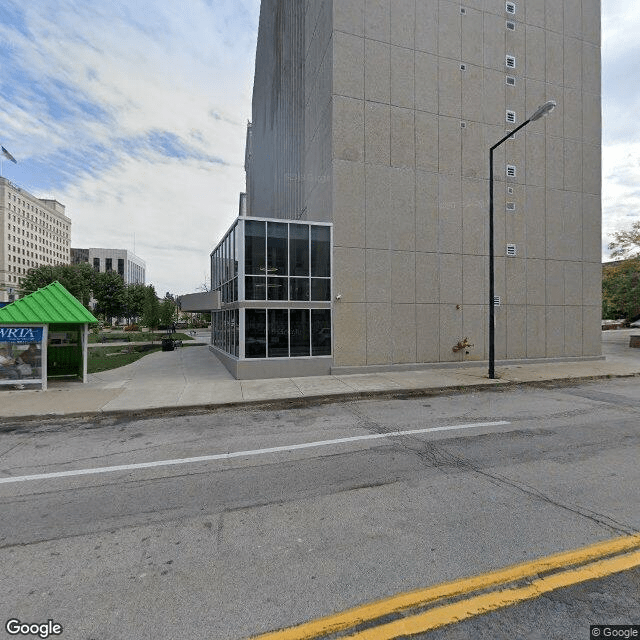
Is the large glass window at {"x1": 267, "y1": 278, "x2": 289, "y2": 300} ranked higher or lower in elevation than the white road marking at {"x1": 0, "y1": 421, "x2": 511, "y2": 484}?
higher

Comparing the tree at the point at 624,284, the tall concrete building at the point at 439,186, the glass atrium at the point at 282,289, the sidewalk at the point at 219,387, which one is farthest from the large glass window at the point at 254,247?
the tree at the point at 624,284

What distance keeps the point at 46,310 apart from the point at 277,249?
7722 millimetres

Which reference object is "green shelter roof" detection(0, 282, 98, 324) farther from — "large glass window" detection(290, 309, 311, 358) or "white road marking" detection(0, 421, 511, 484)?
"white road marking" detection(0, 421, 511, 484)

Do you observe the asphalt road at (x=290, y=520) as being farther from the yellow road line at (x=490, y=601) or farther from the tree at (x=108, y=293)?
the tree at (x=108, y=293)

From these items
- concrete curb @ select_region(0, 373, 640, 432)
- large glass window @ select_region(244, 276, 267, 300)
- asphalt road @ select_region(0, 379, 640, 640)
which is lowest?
concrete curb @ select_region(0, 373, 640, 432)

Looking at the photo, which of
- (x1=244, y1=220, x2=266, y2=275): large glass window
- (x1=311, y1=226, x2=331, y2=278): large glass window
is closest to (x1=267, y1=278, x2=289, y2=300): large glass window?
(x1=244, y1=220, x2=266, y2=275): large glass window

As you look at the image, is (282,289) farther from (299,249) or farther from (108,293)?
(108,293)

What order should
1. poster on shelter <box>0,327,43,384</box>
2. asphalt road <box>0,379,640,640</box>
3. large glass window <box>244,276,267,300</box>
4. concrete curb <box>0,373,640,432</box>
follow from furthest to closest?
large glass window <box>244,276,267,300</box> → poster on shelter <box>0,327,43,384</box> → concrete curb <box>0,373,640,432</box> → asphalt road <box>0,379,640,640</box>

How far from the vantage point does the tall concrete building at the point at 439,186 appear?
1474 cm

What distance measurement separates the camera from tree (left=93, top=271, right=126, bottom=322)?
57625 mm

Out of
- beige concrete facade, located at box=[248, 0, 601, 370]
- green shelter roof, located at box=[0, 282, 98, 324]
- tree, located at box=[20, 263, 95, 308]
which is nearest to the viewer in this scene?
green shelter roof, located at box=[0, 282, 98, 324]

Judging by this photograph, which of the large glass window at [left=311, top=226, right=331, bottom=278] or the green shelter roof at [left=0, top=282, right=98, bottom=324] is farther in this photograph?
the large glass window at [left=311, top=226, right=331, bottom=278]

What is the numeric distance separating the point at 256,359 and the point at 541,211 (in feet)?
48.6

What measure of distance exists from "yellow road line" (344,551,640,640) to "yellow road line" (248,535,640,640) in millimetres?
85
